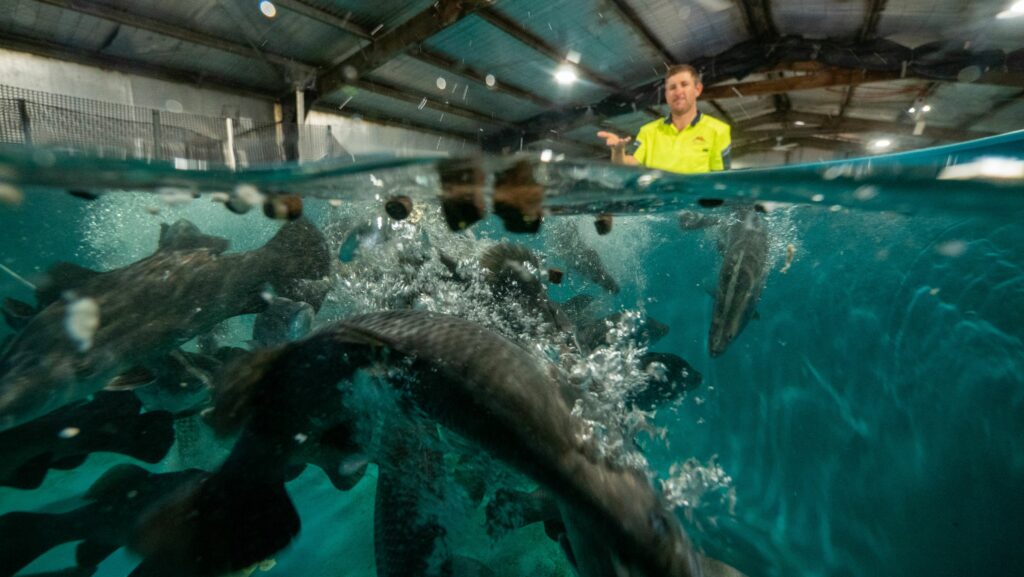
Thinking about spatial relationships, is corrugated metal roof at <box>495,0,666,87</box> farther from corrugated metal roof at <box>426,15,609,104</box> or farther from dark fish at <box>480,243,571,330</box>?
dark fish at <box>480,243,571,330</box>

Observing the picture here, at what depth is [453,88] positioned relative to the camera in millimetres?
12445

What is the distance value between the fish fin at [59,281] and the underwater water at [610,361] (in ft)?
0.11

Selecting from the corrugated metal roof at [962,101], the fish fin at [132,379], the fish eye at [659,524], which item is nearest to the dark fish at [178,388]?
the fish fin at [132,379]

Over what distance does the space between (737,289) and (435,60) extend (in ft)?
27.9

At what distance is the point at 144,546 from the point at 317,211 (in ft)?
17.0

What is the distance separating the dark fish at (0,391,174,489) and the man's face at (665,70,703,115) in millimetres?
7076

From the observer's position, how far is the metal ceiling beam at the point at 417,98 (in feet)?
38.2

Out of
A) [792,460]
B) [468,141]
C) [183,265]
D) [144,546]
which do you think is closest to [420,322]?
[144,546]

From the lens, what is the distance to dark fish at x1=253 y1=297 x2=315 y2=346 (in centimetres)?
491

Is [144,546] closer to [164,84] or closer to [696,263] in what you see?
[164,84]

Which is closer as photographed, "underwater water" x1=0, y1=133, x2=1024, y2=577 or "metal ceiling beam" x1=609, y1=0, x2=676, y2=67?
"underwater water" x1=0, y1=133, x2=1024, y2=577

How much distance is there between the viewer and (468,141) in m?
16.1

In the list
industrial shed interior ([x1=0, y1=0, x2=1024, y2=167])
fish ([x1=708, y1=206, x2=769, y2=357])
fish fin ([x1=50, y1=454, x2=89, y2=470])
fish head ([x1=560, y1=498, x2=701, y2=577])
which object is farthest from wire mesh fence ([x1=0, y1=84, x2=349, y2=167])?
fish ([x1=708, y1=206, x2=769, y2=357])

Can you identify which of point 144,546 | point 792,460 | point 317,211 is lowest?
point 792,460
